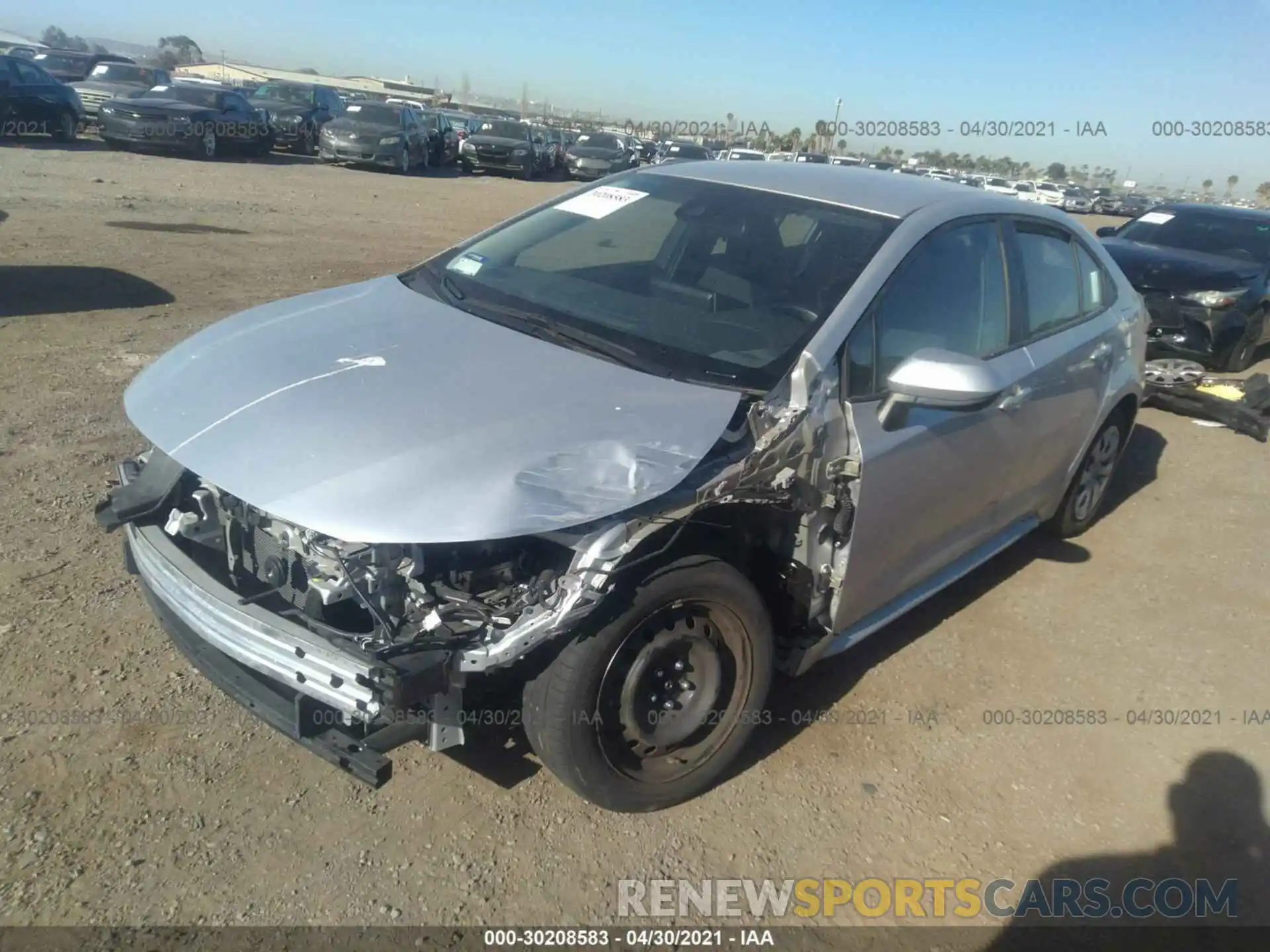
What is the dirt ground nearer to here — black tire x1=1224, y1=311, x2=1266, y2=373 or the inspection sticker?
the inspection sticker

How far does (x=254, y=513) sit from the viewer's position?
2.63 metres

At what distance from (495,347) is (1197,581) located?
4061mm

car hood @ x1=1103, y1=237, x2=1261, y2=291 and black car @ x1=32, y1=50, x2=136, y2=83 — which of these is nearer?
car hood @ x1=1103, y1=237, x2=1261, y2=291

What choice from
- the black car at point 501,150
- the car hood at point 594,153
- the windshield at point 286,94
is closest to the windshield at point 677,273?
the black car at point 501,150

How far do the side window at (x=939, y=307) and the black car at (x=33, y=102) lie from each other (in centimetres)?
2005

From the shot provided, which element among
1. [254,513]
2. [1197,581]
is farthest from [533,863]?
[1197,581]

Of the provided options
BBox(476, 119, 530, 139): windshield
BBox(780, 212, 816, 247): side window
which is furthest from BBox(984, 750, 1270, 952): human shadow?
BBox(476, 119, 530, 139): windshield

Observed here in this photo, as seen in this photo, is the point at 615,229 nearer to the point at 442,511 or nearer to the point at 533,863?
the point at 442,511

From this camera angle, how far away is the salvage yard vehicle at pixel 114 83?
21.8m

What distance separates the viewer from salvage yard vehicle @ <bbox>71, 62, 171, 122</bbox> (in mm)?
21766

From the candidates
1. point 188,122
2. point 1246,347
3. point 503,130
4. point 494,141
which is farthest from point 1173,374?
point 503,130

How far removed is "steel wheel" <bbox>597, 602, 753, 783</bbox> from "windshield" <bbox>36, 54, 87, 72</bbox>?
30.8m

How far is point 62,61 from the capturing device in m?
26.6

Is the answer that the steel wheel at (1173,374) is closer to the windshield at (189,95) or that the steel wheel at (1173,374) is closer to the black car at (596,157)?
the windshield at (189,95)
